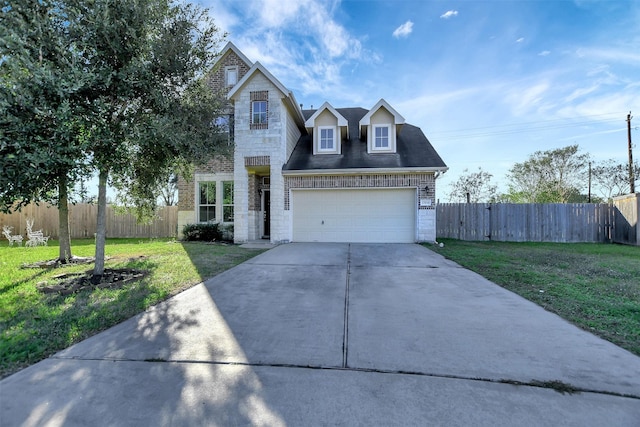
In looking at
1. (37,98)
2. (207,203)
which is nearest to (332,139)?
(207,203)

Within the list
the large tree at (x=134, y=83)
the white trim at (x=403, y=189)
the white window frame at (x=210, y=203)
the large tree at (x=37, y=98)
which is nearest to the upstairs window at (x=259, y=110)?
the white trim at (x=403, y=189)

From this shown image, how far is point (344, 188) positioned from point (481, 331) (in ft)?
30.0

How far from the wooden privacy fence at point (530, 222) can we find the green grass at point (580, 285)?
5002 millimetres

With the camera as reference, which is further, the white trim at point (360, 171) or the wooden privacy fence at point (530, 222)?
the wooden privacy fence at point (530, 222)

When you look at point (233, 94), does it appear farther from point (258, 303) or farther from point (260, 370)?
point (260, 370)

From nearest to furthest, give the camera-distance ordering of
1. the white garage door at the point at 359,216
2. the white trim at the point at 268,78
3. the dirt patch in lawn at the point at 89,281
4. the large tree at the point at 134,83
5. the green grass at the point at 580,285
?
the green grass at the point at 580,285
the large tree at the point at 134,83
the dirt patch in lawn at the point at 89,281
the white trim at the point at 268,78
the white garage door at the point at 359,216

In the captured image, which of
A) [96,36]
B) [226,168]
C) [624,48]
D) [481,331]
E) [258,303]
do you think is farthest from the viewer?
[226,168]

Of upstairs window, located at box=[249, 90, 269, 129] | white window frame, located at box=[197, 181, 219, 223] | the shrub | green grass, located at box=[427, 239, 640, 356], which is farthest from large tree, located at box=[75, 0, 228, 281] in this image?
green grass, located at box=[427, 239, 640, 356]

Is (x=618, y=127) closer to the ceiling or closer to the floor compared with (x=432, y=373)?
closer to the ceiling

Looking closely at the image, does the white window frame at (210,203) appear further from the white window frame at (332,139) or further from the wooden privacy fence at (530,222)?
the wooden privacy fence at (530,222)

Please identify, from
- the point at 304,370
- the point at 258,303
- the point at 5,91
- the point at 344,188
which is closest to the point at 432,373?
the point at 304,370

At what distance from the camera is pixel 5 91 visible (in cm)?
418

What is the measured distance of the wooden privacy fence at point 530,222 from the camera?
1370cm

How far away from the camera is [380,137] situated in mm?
13102
